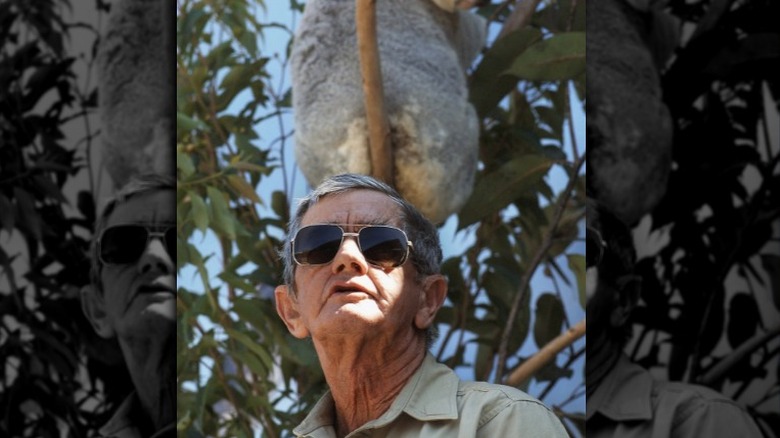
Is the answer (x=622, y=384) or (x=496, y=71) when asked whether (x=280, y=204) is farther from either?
(x=622, y=384)

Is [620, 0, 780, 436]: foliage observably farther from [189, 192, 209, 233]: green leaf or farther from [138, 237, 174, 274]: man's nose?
[138, 237, 174, 274]: man's nose

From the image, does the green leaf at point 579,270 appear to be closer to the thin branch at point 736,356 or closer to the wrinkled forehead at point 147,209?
the thin branch at point 736,356

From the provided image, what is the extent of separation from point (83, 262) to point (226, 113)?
19.3 inches

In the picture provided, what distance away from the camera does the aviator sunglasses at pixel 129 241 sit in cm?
Answer: 188

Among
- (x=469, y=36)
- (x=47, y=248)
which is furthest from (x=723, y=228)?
(x=47, y=248)

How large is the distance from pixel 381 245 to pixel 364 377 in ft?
0.35

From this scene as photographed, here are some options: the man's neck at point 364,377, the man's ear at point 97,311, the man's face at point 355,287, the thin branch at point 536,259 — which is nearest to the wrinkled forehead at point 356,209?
the man's face at point 355,287

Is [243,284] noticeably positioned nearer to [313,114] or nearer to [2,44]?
[313,114]

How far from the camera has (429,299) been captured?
3.38ft

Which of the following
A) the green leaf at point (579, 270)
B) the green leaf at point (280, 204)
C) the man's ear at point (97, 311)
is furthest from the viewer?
the man's ear at point (97, 311)

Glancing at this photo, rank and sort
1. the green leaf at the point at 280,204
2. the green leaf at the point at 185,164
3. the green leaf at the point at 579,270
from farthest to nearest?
1. the green leaf at the point at 185,164
2. the green leaf at the point at 280,204
3. the green leaf at the point at 579,270

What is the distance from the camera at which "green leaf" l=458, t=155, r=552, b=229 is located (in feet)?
4.75

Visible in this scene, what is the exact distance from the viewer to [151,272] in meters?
1.90

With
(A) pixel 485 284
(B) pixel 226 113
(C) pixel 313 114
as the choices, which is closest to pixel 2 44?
(B) pixel 226 113
